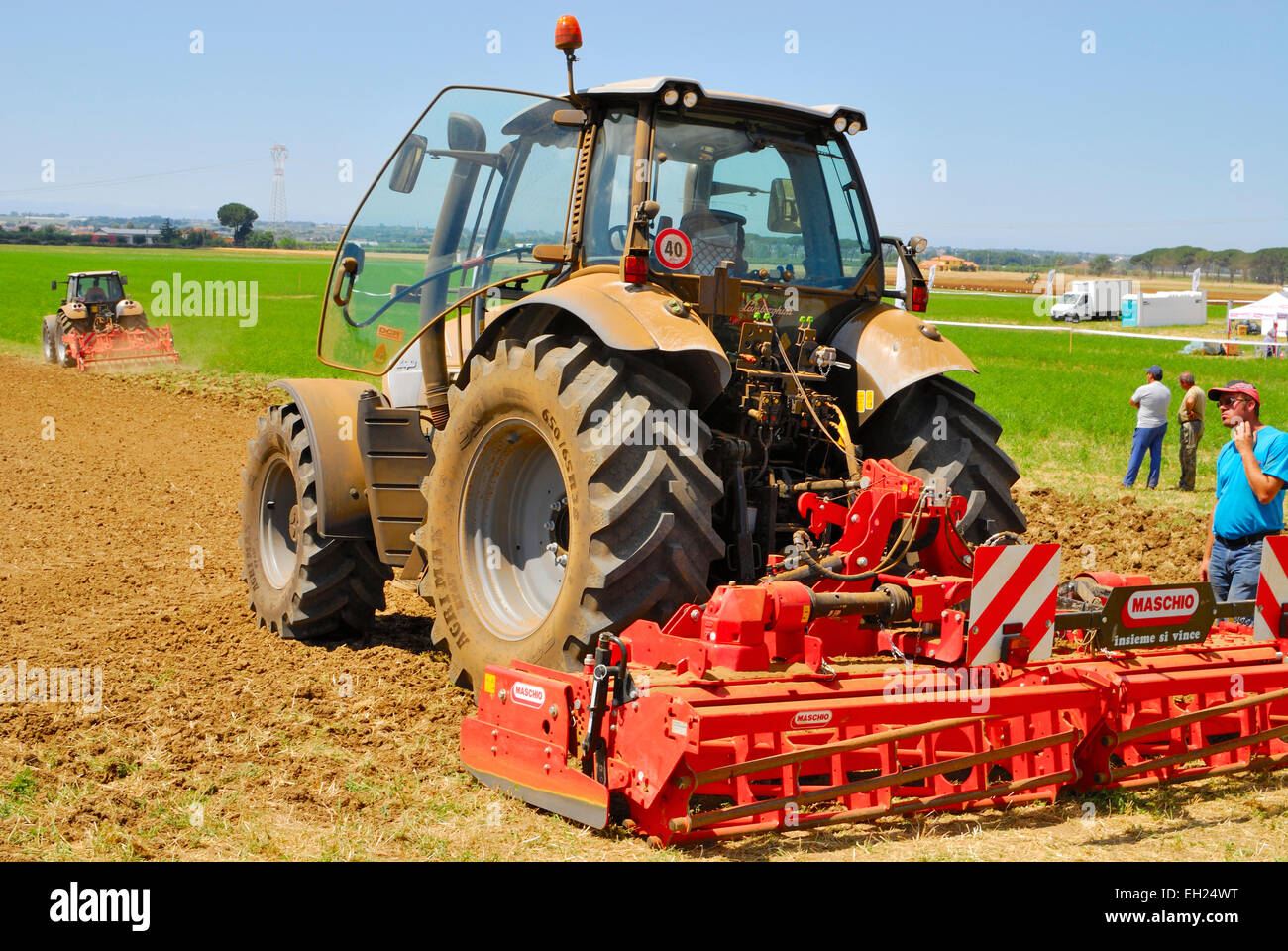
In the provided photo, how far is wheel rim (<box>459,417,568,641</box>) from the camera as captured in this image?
5.41 meters

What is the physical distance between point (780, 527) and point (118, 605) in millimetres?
4471

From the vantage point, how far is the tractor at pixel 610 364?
470 centimetres

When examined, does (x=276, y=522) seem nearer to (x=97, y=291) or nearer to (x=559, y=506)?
(x=559, y=506)

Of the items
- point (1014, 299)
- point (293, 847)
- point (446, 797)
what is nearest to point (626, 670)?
point (446, 797)

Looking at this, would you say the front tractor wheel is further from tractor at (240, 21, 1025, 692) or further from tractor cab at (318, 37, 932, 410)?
tractor cab at (318, 37, 932, 410)

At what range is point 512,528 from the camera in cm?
558

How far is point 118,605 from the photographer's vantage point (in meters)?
7.55

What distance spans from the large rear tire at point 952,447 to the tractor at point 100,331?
21469mm

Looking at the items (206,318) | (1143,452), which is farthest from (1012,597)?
(206,318)

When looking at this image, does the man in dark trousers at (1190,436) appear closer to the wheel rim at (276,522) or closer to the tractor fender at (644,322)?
the tractor fender at (644,322)

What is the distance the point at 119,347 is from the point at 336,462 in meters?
20.2

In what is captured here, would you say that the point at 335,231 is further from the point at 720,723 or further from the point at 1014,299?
the point at 1014,299

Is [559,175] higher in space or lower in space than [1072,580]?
higher

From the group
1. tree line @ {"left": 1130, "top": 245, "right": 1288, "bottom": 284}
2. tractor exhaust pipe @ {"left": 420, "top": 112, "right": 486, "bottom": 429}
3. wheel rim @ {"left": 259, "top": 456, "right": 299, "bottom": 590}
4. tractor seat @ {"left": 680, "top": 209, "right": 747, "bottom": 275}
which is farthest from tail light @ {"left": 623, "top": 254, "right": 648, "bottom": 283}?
tree line @ {"left": 1130, "top": 245, "right": 1288, "bottom": 284}
